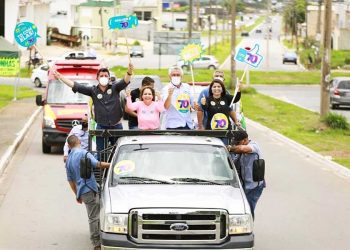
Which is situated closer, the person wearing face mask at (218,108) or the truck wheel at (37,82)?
the person wearing face mask at (218,108)

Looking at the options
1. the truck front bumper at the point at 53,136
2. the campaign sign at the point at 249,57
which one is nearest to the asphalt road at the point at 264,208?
the truck front bumper at the point at 53,136

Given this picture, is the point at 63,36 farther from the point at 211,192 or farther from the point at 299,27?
the point at 211,192

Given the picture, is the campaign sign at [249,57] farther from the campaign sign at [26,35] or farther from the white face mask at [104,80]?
the white face mask at [104,80]

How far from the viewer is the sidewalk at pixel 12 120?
25.0 m

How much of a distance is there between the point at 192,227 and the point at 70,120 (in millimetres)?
14105

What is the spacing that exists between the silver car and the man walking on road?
92cm

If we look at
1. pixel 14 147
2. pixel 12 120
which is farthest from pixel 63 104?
pixel 12 120

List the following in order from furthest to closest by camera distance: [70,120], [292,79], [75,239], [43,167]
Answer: [292,79] < [70,120] < [43,167] < [75,239]

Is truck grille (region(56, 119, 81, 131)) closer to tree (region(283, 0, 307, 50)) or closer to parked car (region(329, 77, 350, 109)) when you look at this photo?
parked car (region(329, 77, 350, 109))

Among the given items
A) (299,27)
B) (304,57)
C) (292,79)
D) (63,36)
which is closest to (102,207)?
(292,79)

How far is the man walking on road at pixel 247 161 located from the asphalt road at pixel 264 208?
855 millimetres

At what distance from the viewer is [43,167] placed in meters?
21.3

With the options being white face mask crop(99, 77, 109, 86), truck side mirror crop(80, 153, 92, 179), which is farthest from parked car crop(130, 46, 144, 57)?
truck side mirror crop(80, 153, 92, 179)

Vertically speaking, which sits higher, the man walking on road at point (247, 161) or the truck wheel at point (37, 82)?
the man walking on road at point (247, 161)
